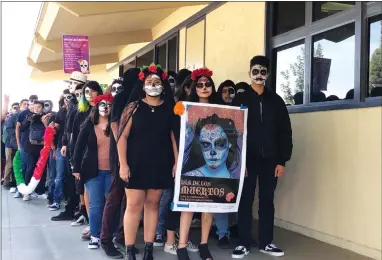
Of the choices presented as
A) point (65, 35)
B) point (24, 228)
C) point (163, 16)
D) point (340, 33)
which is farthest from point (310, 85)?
point (65, 35)

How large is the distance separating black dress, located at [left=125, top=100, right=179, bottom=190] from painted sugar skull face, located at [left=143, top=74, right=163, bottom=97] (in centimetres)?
11

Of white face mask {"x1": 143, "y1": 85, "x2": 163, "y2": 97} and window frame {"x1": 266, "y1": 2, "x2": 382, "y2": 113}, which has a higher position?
window frame {"x1": 266, "y1": 2, "x2": 382, "y2": 113}

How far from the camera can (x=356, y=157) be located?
14.4 ft

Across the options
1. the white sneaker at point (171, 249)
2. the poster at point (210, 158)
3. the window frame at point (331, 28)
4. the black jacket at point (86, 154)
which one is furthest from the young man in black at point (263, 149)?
the black jacket at point (86, 154)

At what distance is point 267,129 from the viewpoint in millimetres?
4387

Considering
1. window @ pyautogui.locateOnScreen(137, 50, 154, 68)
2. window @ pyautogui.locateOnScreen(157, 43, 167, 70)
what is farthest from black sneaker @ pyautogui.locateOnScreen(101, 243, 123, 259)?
window @ pyautogui.locateOnScreen(137, 50, 154, 68)

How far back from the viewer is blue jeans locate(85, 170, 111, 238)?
469 cm

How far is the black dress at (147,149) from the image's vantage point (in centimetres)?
385

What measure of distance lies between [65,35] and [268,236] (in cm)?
708

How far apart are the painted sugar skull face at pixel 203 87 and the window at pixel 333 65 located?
1487mm

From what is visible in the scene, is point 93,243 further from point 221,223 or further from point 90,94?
point 90,94

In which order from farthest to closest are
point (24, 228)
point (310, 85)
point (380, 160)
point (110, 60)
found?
point (110, 60) < point (24, 228) < point (310, 85) < point (380, 160)

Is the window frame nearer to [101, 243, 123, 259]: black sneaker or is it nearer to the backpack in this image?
[101, 243, 123, 259]: black sneaker

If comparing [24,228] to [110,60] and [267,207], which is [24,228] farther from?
[110,60]
